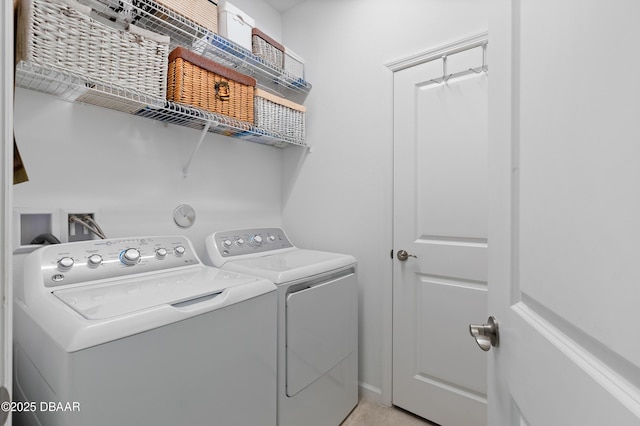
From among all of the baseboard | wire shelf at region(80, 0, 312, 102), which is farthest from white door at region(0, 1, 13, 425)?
the baseboard

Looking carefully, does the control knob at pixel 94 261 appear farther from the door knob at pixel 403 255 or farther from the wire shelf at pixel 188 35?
the door knob at pixel 403 255

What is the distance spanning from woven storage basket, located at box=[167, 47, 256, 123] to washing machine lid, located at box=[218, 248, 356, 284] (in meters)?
0.82

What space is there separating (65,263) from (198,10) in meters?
1.32

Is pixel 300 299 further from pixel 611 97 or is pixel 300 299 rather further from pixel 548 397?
pixel 611 97

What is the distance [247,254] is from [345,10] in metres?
1.82

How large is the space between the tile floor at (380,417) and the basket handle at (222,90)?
2.00 meters

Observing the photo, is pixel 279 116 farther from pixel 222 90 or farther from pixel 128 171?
pixel 128 171

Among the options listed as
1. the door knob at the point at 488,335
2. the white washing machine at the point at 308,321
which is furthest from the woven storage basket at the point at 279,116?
the door knob at the point at 488,335

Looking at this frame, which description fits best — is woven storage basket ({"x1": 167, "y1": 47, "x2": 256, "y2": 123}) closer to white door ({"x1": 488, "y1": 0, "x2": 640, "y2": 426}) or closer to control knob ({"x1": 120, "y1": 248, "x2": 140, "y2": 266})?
control knob ({"x1": 120, "y1": 248, "x2": 140, "y2": 266})

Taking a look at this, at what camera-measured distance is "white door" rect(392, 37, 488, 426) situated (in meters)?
1.65

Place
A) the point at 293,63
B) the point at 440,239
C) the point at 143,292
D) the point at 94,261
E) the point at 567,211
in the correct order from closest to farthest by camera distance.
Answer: the point at 567,211 → the point at 143,292 → the point at 94,261 → the point at 440,239 → the point at 293,63

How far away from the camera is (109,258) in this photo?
1.24 m

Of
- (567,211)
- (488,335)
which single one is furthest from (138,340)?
(567,211)

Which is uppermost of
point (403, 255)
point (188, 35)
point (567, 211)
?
point (188, 35)
